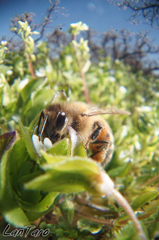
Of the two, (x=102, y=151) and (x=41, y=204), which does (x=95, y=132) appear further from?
(x=41, y=204)

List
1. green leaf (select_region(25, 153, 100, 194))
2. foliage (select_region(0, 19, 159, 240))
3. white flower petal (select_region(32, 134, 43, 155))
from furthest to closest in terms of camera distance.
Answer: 1. white flower petal (select_region(32, 134, 43, 155))
2. foliage (select_region(0, 19, 159, 240))
3. green leaf (select_region(25, 153, 100, 194))

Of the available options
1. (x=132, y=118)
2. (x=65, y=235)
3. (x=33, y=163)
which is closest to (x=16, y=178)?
(x=33, y=163)

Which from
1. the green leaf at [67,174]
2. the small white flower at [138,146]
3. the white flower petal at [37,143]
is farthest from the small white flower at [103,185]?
the small white flower at [138,146]

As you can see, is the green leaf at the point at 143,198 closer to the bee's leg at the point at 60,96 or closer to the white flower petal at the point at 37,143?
the white flower petal at the point at 37,143

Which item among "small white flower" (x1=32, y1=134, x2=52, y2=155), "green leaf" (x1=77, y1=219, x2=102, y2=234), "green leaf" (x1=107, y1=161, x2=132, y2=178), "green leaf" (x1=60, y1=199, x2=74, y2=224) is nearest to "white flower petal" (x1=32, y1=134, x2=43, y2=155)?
"small white flower" (x1=32, y1=134, x2=52, y2=155)

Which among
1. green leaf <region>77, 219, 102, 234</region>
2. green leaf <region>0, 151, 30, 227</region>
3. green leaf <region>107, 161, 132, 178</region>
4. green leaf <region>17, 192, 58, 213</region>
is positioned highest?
green leaf <region>0, 151, 30, 227</region>

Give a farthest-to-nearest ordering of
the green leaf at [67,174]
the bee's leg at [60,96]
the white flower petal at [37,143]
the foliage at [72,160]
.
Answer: the bee's leg at [60,96], the white flower petal at [37,143], the foliage at [72,160], the green leaf at [67,174]

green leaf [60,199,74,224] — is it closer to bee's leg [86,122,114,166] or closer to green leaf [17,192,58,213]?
green leaf [17,192,58,213]
